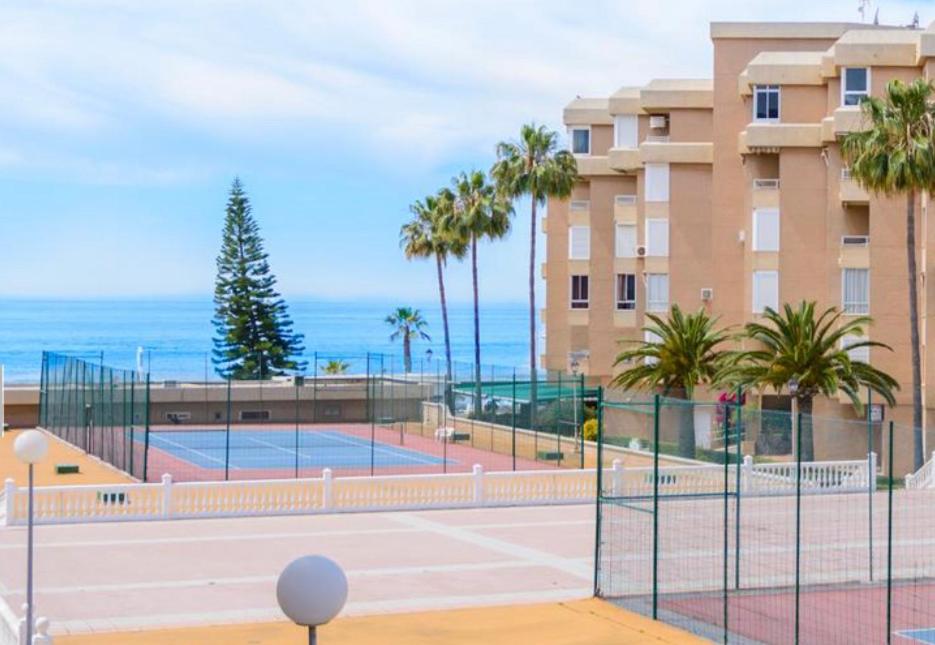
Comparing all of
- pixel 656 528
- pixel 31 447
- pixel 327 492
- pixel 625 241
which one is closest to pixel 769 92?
pixel 625 241

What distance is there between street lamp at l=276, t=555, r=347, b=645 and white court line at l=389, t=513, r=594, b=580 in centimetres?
1583

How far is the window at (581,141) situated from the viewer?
71.7m

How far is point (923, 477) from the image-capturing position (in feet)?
124

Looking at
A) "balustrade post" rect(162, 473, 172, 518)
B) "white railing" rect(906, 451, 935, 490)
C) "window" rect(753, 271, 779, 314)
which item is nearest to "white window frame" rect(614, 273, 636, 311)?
"window" rect(753, 271, 779, 314)

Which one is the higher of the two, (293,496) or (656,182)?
(656,182)

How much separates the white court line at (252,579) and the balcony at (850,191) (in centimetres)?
2648

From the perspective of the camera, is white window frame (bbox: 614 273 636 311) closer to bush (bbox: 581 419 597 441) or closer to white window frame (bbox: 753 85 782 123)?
white window frame (bbox: 753 85 782 123)

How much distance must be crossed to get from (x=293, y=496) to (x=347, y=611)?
39.8 ft

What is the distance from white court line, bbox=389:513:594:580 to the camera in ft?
86.2

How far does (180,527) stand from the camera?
1246 inches

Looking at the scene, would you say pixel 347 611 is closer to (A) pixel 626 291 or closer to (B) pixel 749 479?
(B) pixel 749 479

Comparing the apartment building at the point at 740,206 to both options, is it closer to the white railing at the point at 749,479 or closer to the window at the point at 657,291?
the window at the point at 657,291

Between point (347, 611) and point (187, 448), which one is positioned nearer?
point (347, 611)

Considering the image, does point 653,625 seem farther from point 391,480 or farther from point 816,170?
point 816,170
